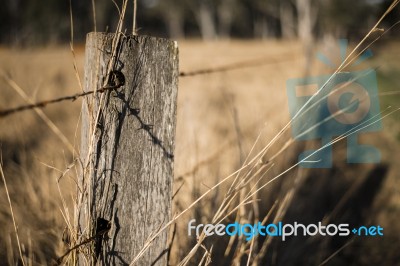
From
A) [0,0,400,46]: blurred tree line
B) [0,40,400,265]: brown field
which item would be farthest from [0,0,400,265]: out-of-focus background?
[0,0,400,46]: blurred tree line

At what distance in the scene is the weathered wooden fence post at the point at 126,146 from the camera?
0.87 metres

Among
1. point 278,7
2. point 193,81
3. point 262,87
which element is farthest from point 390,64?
point 278,7

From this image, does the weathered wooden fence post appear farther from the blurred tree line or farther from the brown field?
the blurred tree line

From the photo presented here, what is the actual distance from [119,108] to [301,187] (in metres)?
1.93

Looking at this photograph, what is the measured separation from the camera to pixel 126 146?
2.95 ft

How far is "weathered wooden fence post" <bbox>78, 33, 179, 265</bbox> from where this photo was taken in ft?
2.87

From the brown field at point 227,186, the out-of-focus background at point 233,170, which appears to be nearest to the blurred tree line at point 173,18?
the out-of-focus background at point 233,170

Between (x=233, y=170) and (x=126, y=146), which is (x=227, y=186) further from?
(x=126, y=146)

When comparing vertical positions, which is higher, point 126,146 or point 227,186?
point 126,146

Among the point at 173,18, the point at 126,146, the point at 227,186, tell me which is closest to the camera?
the point at 126,146

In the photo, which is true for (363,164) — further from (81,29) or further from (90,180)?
(81,29)

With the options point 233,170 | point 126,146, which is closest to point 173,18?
point 233,170

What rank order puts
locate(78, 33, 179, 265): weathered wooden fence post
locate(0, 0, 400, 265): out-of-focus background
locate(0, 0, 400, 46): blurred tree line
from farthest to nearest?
1. locate(0, 0, 400, 46): blurred tree line
2. locate(0, 0, 400, 265): out-of-focus background
3. locate(78, 33, 179, 265): weathered wooden fence post

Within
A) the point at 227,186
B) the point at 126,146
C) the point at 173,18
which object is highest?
the point at 173,18
